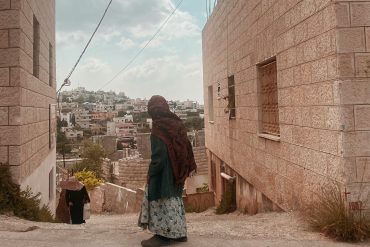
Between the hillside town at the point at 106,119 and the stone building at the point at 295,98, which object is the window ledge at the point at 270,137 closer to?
the stone building at the point at 295,98

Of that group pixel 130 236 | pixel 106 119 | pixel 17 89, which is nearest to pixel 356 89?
pixel 130 236

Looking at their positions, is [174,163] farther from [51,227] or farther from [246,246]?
[51,227]

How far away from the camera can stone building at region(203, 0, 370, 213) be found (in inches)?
159

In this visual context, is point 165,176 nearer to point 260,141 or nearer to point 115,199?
point 260,141

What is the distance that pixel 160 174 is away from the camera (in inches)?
146

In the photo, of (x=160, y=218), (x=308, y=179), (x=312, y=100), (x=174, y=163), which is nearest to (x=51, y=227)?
(x=160, y=218)

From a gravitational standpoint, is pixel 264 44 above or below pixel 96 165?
above

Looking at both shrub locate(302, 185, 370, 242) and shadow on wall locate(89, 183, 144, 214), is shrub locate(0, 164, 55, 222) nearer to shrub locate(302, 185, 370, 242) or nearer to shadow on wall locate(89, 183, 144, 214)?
shrub locate(302, 185, 370, 242)

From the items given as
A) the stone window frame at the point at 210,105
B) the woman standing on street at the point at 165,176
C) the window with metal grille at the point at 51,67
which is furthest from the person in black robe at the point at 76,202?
the stone window frame at the point at 210,105

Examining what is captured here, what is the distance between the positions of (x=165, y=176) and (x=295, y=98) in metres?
2.56

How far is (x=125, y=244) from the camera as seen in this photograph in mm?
3875

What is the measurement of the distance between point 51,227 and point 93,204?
13.2 metres

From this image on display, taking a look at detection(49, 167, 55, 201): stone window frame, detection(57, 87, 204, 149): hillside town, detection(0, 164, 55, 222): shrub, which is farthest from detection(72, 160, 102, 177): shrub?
detection(0, 164, 55, 222): shrub

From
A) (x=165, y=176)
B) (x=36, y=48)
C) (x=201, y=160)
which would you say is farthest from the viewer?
(x=201, y=160)
